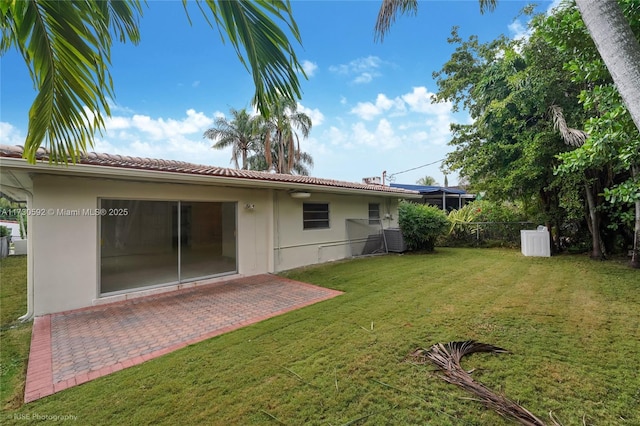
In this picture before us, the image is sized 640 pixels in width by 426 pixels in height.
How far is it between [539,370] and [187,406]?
3.79 metres

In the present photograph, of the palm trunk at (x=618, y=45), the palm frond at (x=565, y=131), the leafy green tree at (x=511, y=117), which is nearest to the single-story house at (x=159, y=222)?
the leafy green tree at (x=511, y=117)

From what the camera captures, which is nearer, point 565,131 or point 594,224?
point 565,131

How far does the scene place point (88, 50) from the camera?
233cm

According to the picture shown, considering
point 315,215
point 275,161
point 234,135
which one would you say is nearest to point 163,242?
point 315,215

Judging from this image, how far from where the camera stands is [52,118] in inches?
99.0

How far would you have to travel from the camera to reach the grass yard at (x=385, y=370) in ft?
8.41

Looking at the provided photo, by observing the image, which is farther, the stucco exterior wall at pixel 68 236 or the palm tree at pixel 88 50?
the stucco exterior wall at pixel 68 236

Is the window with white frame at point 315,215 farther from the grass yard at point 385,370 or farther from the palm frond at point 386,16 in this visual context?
the palm frond at point 386,16

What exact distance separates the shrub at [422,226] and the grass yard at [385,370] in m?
6.21

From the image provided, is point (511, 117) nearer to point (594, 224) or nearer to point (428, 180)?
point (594, 224)

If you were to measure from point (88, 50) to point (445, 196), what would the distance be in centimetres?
2354

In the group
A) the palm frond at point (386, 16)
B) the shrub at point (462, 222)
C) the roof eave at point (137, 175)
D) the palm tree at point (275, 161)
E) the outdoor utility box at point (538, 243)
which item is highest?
the palm tree at point (275, 161)

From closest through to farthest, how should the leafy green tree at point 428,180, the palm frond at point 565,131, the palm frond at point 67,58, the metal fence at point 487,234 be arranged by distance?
the palm frond at point 67,58, the palm frond at point 565,131, the metal fence at point 487,234, the leafy green tree at point 428,180

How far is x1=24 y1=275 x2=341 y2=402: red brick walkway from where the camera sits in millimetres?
3443
